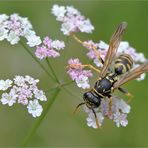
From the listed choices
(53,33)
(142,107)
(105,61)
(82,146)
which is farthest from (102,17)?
(105,61)

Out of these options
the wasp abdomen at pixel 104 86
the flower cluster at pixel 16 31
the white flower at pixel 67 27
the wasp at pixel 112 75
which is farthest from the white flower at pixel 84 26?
A: the wasp abdomen at pixel 104 86

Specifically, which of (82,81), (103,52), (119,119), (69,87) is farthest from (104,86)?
(69,87)

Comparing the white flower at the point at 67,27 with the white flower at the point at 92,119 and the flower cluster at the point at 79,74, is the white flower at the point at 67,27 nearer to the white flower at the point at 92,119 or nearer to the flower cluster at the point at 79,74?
the flower cluster at the point at 79,74

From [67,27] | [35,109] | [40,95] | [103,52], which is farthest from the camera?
[67,27]

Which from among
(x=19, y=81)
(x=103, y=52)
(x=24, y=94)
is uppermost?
(x=103, y=52)

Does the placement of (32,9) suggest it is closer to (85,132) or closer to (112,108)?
(85,132)

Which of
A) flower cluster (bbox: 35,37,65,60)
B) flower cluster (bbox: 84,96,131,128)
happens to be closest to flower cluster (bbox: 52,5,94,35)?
flower cluster (bbox: 35,37,65,60)

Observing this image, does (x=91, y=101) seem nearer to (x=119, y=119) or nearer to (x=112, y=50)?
(x=119, y=119)

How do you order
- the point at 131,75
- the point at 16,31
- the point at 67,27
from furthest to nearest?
the point at 67,27, the point at 16,31, the point at 131,75
